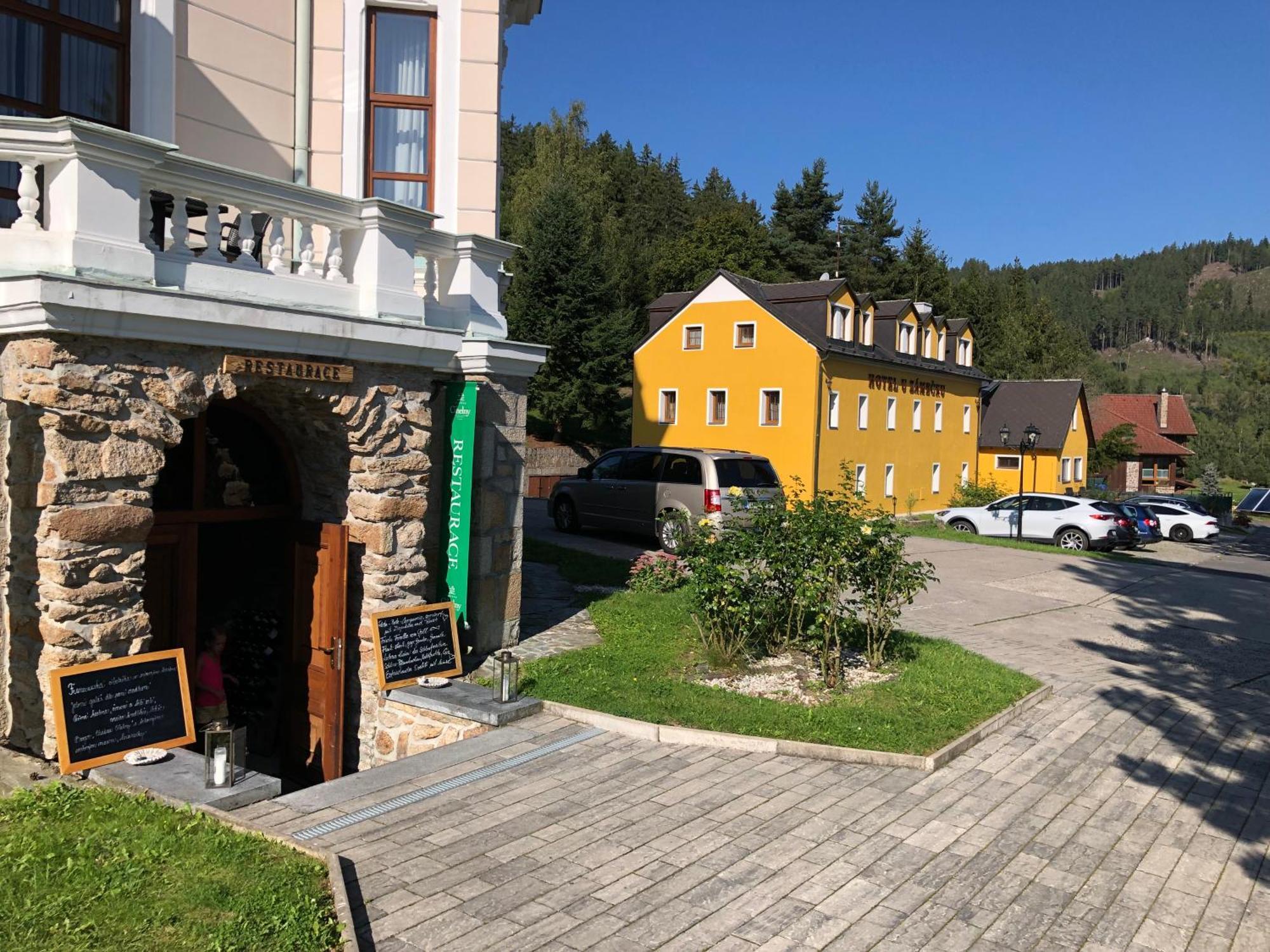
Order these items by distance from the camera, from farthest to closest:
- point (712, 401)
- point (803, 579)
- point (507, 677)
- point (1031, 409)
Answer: point (1031, 409)
point (712, 401)
point (803, 579)
point (507, 677)

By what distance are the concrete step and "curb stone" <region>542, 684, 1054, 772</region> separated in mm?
537

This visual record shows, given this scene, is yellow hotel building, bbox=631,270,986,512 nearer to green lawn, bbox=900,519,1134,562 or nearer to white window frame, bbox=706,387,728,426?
white window frame, bbox=706,387,728,426

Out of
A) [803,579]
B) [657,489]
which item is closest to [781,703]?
[803,579]

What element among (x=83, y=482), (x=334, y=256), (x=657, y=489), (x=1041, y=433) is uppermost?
(x=334, y=256)

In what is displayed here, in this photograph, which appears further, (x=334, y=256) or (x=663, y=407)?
(x=663, y=407)

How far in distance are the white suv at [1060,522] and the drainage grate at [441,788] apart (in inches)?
791

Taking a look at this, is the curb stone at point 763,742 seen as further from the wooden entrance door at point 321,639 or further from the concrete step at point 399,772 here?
the wooden entrance door at point 321,639

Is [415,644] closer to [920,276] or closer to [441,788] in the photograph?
[441,788]

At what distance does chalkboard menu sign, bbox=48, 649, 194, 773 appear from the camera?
19.2 feet

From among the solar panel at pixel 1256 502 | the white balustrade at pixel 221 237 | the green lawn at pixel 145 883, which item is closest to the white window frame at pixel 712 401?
the white balustrade at pixel 221 237

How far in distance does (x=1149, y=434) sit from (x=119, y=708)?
6887cm

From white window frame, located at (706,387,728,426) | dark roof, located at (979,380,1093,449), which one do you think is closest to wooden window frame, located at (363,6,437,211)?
white window frame, located at (706,387,728,426)

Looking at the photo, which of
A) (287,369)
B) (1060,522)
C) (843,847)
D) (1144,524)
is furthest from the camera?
(1144,524)

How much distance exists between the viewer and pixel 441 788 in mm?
6340
